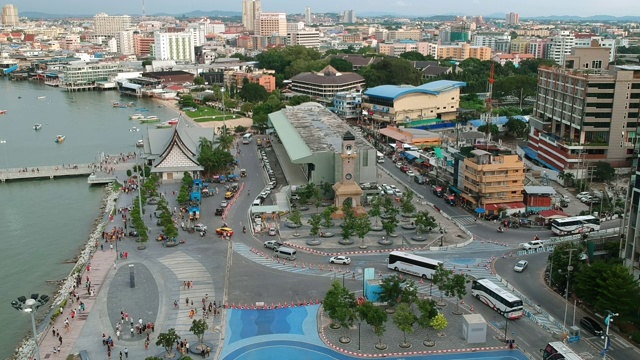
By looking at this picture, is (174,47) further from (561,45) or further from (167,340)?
(167,340)

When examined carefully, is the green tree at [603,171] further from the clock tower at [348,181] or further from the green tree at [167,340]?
the green tree at [167,340]

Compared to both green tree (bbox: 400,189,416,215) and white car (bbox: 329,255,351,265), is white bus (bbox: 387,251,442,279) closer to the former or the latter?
white car (bbox: 329,255,351,265)

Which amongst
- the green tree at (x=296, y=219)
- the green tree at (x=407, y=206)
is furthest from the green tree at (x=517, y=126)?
the green tree at (x=296, y=219)

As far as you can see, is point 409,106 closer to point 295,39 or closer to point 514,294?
point 514,294

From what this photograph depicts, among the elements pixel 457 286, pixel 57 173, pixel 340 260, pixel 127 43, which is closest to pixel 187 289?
pixel 340 260

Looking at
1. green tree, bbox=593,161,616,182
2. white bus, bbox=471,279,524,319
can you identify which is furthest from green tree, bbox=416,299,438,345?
green tree, bbox=593,161,616,182
